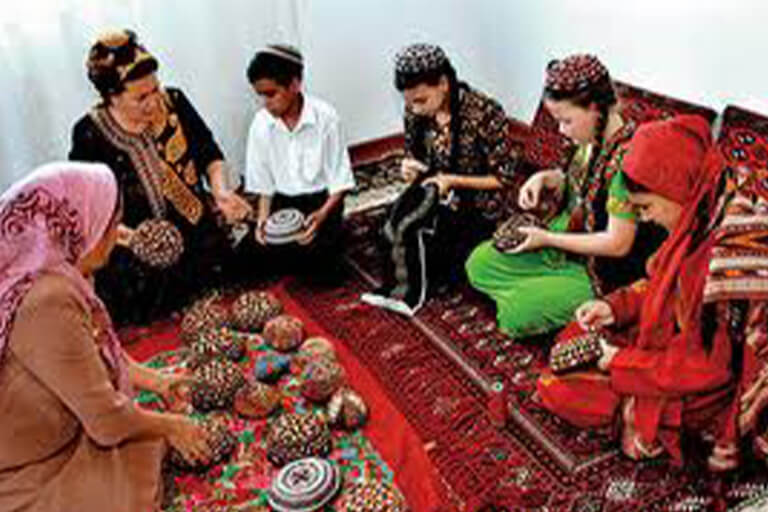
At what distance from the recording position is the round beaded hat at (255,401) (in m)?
2.19

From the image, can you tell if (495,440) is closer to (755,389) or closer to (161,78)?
(755,389)

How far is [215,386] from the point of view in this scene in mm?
2217

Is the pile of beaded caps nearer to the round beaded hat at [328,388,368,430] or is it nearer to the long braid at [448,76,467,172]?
the round beaded hat at [328,388,368,430]

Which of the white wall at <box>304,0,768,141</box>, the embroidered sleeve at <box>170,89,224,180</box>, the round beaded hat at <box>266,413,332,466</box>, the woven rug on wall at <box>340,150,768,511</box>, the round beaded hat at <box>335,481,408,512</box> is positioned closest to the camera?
the round beaded hat at <box>335,481,408,512</box>

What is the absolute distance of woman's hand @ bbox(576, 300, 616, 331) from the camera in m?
2.07

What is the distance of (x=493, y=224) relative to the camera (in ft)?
9.30

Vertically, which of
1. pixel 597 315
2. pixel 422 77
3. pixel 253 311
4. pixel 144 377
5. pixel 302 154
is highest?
pixel 422 77

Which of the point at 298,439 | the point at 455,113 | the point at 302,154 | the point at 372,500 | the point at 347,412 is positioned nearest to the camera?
the point at 372,500

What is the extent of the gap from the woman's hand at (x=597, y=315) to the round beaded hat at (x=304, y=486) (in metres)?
0.74

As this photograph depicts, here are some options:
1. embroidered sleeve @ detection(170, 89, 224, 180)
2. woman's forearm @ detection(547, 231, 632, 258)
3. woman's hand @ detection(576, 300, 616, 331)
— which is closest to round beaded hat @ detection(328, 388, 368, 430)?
woman's hand @ detection(576, 300, 616, 331)

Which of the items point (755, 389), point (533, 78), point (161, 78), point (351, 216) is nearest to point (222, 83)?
point (161, 78)

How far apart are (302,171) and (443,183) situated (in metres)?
0.60

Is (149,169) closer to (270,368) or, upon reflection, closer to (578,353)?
(270,368)

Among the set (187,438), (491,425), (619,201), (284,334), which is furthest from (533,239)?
(187,438)
